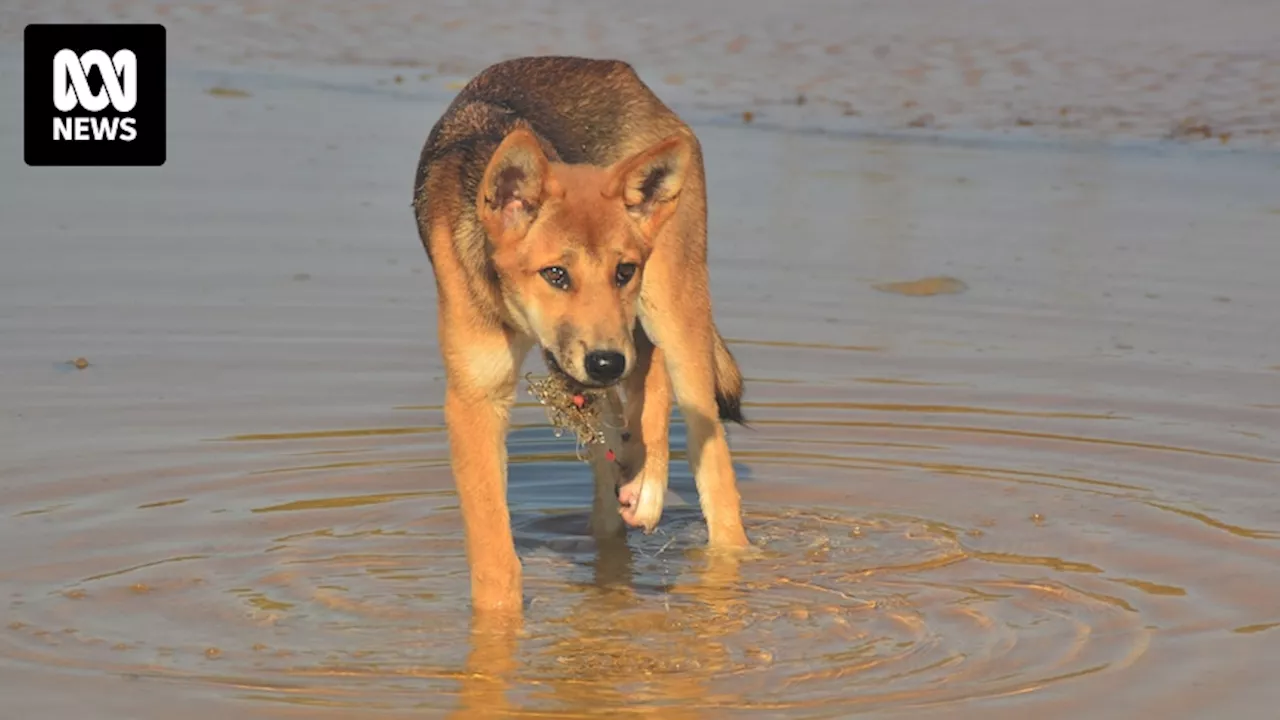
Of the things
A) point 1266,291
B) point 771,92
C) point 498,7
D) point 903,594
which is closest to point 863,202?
point 1266,291

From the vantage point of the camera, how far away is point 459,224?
6891 millimetres

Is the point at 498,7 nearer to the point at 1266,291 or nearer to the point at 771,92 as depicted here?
the point at 771,92

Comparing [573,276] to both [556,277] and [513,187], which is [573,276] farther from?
[513,187]

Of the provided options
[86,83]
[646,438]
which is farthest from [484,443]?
[86,83]

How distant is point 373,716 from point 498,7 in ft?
48.9

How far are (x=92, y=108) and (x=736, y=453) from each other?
20.6 feet

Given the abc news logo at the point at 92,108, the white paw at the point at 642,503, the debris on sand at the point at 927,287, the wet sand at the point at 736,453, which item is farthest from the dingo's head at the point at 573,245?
the abc news logo at the point at 92,108

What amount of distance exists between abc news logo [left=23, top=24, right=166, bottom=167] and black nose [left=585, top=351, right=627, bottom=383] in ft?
25.8

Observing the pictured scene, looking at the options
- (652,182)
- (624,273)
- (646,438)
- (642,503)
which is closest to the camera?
(624,273)

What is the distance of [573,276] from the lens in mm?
6395

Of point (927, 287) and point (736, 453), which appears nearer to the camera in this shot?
point (736, 453)

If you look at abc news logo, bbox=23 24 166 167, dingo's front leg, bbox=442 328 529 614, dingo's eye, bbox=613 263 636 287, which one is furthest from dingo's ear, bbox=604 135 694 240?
abc news logo, bbox=23 24 166 167

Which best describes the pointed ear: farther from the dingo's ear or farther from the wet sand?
the wet sand

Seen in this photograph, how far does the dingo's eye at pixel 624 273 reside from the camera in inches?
255
